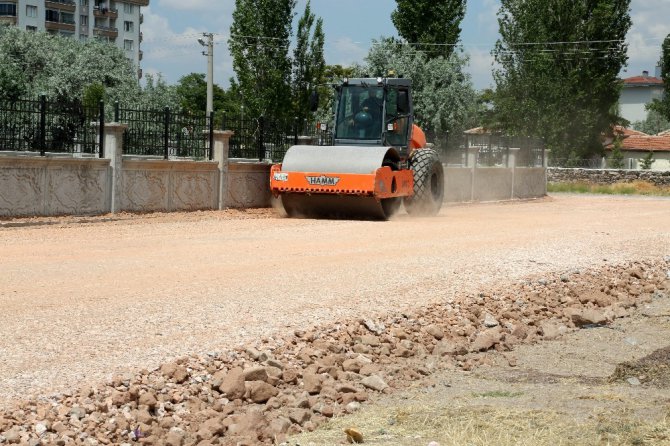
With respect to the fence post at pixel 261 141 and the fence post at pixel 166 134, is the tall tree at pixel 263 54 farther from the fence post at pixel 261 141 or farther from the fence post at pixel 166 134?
the fence post at pixel 166 134

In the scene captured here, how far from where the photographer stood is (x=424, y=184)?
24828 millimetres

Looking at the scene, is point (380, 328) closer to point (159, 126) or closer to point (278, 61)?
point (159, 126)

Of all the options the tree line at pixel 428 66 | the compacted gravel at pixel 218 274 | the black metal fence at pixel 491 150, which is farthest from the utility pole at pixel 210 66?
the compacted gravel at pixel 218 274

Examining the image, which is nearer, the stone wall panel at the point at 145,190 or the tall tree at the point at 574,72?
the stone wall panel at the point at 145,190

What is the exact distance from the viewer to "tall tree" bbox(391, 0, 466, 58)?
57.2 meters

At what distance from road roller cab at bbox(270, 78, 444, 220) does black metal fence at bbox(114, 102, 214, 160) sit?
96.7 inches

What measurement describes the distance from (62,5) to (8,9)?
28.4 feet

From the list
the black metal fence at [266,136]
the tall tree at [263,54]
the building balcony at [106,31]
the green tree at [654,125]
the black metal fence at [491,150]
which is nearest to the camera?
the black metal fence at [266,136]

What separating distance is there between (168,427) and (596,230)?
16.3 meters

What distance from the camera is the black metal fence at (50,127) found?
20.7m

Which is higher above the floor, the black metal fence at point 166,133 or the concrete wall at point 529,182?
the black metal fence at point 166,133

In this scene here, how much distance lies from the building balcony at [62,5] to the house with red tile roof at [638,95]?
70.5 metres

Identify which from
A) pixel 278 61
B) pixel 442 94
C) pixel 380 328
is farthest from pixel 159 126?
pixel 442 94

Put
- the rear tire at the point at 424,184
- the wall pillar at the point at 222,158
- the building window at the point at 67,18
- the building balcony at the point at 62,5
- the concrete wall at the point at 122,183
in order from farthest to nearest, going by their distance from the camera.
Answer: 1. the building window at the point at 67,18
2. the building balcony at the point at 62,5
3. the wall pillar at the point at 222,158
4. the rear tire at the point at 424,184
5. the concrete wall at the point at 122,183
